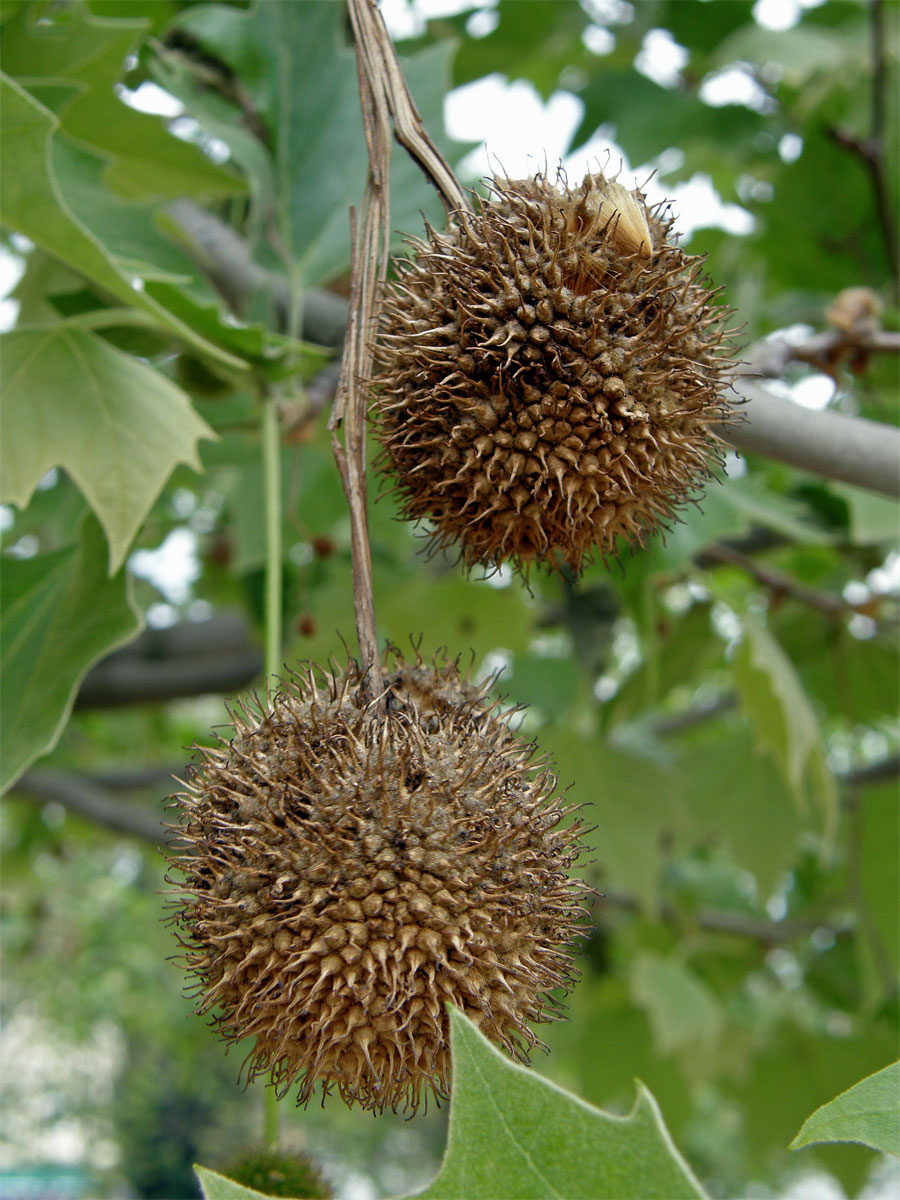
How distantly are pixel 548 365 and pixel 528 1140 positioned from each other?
2.23 feet

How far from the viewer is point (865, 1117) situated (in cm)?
83

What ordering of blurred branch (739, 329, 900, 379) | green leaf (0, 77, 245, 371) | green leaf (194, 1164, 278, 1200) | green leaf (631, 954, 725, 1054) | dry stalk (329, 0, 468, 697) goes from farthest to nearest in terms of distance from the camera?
green leaf (631, 954, 725, 1054)
blurred branch (739, 329, 900, 379)
green leaf (0, 77, 245, 371)
dry stalk (329, 0, 468, 697)
green leaf (194, 1164, 278, 1200)

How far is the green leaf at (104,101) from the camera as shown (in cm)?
175

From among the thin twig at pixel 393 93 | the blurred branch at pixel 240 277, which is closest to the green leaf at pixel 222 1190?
the thin twig at pixel 393 93

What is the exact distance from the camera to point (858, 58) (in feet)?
9.92

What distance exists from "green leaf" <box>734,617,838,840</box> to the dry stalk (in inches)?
51.2

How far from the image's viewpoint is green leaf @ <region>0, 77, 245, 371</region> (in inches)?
49.1

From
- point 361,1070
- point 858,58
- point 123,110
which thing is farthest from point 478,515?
point 858,58

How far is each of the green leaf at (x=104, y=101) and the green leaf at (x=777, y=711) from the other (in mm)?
1379

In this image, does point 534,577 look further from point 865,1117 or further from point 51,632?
point 865,1117

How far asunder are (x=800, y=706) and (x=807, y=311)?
141 centimetres

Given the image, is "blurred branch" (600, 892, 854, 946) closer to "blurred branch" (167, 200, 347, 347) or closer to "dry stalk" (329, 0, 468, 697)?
"blurred branch" (167, 200, 347, 347)

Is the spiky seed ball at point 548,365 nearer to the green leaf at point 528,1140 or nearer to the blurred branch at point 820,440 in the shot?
the blurred branch at point 820,440

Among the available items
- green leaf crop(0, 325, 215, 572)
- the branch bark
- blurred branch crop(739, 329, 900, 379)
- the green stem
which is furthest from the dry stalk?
the branch bark
